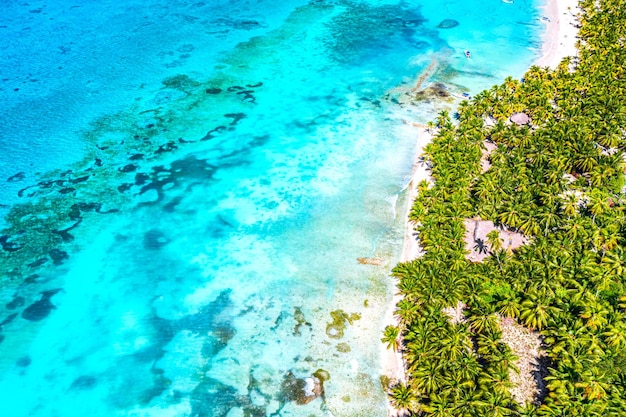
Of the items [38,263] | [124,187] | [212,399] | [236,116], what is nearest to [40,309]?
[38,263]

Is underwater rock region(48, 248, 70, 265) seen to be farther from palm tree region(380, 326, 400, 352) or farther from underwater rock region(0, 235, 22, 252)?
palm tree region(380, 326, 400, 352)

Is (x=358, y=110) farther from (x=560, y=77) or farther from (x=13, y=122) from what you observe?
(x=13, y=122)

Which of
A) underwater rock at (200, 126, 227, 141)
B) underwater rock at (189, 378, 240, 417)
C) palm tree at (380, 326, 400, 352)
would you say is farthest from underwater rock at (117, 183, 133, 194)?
palm tree at (380, 326, 400, 352)

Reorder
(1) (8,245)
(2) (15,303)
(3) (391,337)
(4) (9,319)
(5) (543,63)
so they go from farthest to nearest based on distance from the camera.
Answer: (5) (543,63) → (1) (8,245) → (2) (15,303) → (4) (9,319) → (3) (391,337)

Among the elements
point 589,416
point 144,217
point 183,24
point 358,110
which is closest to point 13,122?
point 144,217

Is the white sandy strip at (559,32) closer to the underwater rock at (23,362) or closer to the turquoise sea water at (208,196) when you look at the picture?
the turquoise sea water at (208,196)

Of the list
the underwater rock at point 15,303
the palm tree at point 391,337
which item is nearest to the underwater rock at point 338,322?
the palm tree at point 391,337

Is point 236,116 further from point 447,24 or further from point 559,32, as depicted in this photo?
point 559,32
